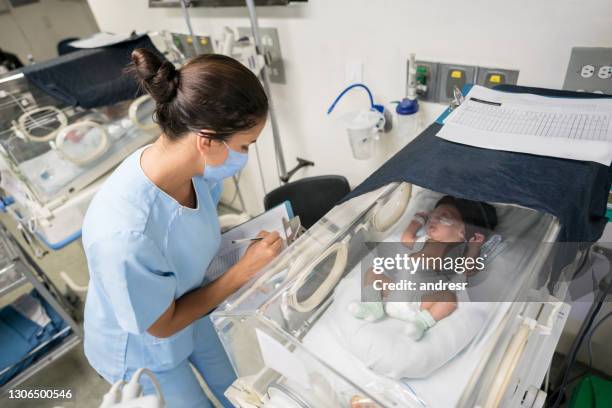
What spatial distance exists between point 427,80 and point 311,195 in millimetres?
687

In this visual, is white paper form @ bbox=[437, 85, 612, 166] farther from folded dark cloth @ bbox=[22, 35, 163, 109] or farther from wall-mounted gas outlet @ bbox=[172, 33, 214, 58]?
wall-mounted gas outlet @ bbox=[172, 33, 214, 58]

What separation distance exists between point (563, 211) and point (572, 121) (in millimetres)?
304

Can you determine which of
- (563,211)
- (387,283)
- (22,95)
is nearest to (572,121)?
(563,211)

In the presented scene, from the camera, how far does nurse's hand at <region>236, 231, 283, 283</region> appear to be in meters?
0.94

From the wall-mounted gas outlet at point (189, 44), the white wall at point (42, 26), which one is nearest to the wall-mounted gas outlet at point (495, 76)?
the wall-mounted gas outlet at point (189, 44)

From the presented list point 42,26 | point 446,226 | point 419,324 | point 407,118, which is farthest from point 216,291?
point 42,26

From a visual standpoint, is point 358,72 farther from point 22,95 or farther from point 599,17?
point 22,95

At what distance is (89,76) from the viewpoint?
1.77 m

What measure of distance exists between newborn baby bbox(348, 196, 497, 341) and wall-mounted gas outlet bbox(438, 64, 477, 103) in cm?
52

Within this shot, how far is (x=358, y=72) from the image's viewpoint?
1.59 m

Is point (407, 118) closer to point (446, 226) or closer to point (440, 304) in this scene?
point (446, 226)

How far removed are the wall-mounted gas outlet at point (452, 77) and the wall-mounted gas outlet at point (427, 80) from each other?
0.06 feet

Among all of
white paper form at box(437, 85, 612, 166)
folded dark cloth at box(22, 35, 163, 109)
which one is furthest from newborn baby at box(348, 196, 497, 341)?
folded dark cloth at box(22, 35, 163, 109)

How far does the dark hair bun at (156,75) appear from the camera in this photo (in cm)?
79
